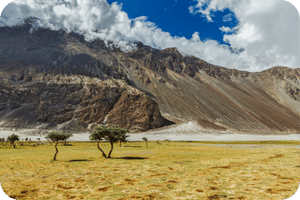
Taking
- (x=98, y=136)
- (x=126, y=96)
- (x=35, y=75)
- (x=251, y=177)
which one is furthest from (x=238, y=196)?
Answer: (x=35, y=75)

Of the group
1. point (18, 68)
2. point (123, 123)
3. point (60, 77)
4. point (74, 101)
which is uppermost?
point (18, 68)

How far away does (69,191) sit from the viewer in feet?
45.6

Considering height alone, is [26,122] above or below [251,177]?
above

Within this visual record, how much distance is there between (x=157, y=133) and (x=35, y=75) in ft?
447

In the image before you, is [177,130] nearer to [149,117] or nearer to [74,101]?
[149,117]

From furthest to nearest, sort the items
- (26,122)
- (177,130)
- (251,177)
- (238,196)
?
(177,130) < (26,122) < (251,177) < (238,196)

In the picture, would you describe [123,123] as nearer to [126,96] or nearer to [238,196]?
[126,96]

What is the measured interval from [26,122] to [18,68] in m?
72.7

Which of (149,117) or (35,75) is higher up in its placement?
(35,75)

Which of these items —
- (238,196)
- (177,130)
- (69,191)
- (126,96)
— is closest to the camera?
(238,196)

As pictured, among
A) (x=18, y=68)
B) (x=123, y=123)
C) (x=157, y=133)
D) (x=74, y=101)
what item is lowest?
(x=157, y=133)

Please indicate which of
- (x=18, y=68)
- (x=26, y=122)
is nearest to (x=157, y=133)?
(x=26, y=122)

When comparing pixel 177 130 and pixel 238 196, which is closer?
pixel 238 196

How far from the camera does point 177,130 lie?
167 meters
